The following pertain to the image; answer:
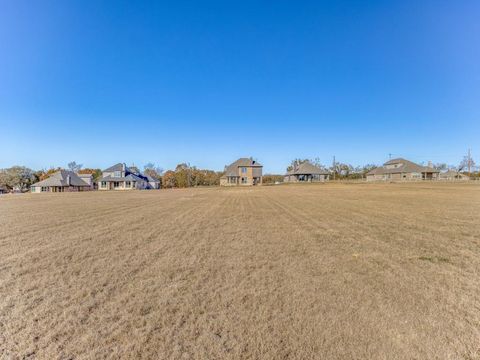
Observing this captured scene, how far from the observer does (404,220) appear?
10.5 metres

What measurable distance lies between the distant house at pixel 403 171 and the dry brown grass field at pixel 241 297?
57967mm

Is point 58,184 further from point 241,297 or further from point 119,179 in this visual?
point 241,297

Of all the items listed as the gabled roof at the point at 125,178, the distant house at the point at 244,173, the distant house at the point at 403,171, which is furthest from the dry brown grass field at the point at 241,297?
the distant house at the point at 403,171

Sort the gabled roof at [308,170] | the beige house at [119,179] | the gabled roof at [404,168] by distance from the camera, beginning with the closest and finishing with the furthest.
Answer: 1. the gabled roof at [404,168]
2. the gabled roof at [308,170]
3. the beige house at [119,179]

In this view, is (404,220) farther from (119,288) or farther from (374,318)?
(119,288)

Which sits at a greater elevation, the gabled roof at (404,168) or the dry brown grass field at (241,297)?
the gabled roof at (404,168)

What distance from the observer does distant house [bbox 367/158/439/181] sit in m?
56.9

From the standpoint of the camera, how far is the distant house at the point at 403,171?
56.9 meters

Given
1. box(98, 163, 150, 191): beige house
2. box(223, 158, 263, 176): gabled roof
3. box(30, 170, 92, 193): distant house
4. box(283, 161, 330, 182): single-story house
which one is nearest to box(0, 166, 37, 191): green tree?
box(30, 170, 92, 193): distant house

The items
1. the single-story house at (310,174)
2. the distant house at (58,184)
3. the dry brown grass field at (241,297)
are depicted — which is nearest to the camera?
the dry brown grass field at (241,297)

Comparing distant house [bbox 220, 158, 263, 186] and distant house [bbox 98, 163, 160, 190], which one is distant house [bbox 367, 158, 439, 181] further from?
distant house [bbox 98, 163, 160, 190]

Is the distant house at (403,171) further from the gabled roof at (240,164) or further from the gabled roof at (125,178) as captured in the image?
the gabled roof at (125,178)

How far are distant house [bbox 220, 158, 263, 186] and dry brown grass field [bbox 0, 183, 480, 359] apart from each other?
48614 mm

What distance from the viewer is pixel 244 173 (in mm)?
56812
